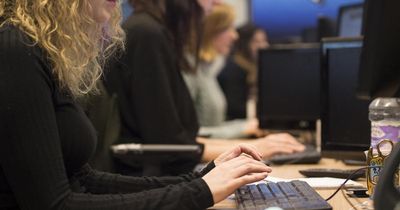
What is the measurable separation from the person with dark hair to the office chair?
0.05 meters

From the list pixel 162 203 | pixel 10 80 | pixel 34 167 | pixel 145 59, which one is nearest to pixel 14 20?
pixel 10 80

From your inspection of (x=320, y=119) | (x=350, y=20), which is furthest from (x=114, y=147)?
(x=350, y=20)

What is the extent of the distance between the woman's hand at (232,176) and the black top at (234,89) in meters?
2.70

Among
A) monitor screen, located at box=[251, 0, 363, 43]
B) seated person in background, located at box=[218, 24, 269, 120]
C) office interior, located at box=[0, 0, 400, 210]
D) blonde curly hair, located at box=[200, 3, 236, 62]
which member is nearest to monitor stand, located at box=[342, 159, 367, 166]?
office interior, located at box=[0, 0, 400, 210]

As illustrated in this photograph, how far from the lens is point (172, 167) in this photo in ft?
6.97

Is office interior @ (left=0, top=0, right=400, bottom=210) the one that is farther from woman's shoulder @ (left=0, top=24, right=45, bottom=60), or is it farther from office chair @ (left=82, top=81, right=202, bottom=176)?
woman's shoulder @ (left=0, top=24, right=45, bottom=60)

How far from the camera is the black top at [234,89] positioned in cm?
393

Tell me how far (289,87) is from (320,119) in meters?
0.64

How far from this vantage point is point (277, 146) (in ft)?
6.29

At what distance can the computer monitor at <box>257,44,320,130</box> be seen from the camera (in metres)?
2.40

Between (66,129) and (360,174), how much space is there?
75 cm

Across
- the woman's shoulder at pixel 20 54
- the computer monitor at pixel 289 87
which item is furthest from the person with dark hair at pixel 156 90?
the woman's shoulder at pixel 20 54

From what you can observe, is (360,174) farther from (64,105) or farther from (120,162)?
(120,162)

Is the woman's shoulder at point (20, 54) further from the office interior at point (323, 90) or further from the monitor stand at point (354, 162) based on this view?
the monitor stand at point (354, 162)
